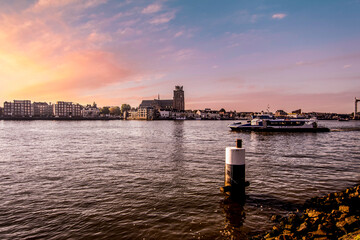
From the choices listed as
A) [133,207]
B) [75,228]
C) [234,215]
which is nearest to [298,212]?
[234,215]

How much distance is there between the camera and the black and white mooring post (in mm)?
13234

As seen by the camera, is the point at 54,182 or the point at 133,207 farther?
the point at 54,182

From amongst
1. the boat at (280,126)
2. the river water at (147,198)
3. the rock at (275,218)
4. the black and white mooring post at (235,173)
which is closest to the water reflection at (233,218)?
the river water at (147,198)

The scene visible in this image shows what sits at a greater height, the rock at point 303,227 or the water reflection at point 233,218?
the rock at point 303,227

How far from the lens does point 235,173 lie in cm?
1327

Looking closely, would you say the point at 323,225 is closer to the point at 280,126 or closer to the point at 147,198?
the point at 147,198

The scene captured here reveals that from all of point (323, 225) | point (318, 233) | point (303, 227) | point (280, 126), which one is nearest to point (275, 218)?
point (303, 227)

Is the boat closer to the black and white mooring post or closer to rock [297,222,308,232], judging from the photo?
the black and white mooring post

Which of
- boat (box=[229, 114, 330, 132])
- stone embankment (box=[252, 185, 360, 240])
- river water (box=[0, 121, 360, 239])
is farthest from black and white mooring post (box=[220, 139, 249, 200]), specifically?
boat (box=[229, 114, 330, 132])

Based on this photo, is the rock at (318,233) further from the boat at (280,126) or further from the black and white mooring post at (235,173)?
the boat at (280,126)

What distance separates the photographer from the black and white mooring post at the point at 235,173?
13234mm

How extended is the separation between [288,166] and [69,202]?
20616mm

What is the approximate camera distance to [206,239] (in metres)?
9.42

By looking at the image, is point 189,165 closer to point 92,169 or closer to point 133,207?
point 92,169
